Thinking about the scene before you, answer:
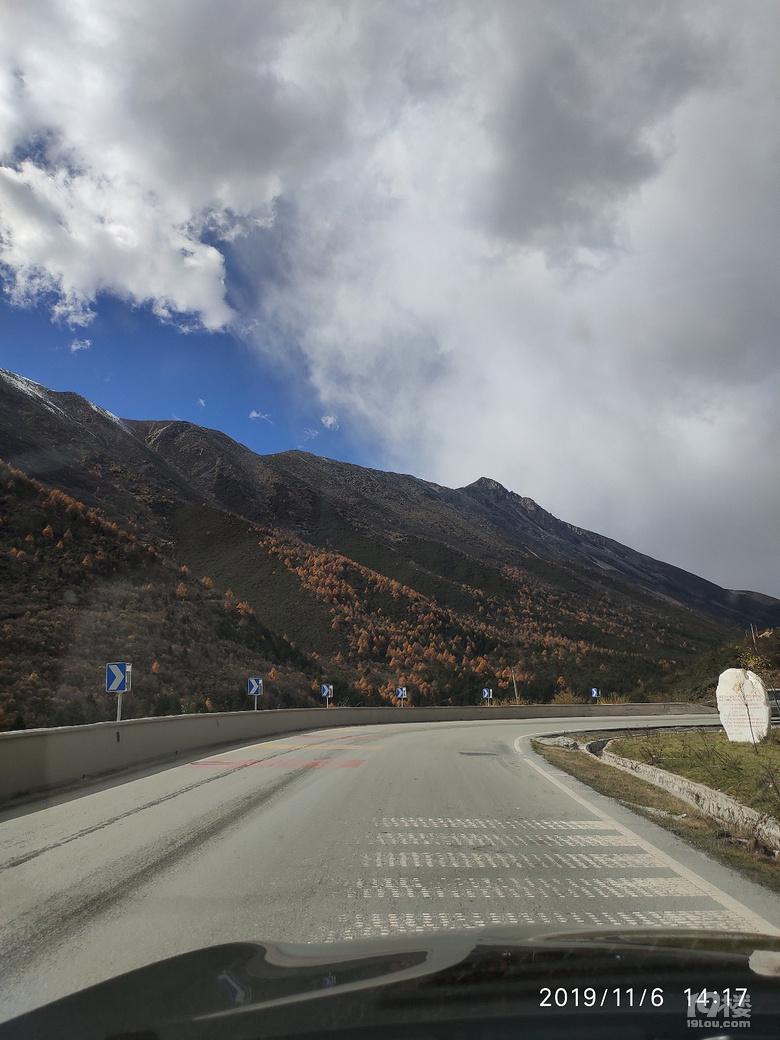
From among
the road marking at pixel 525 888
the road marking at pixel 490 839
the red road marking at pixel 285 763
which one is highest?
the road marking at pixel 525 888

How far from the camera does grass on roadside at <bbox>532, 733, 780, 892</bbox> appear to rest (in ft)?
19.6

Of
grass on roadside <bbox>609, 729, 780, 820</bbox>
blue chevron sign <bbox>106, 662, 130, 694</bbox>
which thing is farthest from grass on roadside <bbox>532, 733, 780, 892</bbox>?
blue chevron sign <bbox>106, 662, 130, 694</bbox>

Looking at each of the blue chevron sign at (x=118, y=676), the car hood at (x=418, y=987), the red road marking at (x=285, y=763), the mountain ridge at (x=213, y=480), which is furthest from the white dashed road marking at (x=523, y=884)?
the mountain ridge at (x=213, y=480)

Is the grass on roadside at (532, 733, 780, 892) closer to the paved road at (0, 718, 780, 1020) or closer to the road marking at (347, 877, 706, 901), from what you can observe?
the paved road at (0, 718, 780, 1020)

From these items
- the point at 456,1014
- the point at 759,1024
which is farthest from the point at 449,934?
the point at 759,1024

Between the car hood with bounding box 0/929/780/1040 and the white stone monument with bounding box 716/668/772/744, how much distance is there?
14991mm

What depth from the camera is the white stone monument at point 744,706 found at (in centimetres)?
1627

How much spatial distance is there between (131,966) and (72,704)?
26.3 metres

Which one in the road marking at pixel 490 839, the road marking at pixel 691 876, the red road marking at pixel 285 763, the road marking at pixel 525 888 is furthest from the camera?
the red road marking at pixel 285 763

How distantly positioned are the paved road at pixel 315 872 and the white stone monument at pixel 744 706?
7.85m

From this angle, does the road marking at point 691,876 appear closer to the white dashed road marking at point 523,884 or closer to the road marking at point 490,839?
the white dashed road marking at point 523,884

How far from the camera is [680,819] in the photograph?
839cm

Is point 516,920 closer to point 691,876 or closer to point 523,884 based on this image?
point 523,884

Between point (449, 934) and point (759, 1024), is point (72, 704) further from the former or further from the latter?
point (759, 1024)
